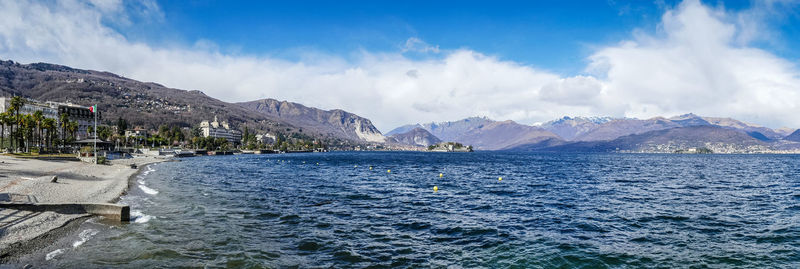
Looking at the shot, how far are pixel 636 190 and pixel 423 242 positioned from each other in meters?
33.2

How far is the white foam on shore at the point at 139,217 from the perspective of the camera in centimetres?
2215

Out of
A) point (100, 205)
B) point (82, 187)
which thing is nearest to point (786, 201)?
point (100, 205)

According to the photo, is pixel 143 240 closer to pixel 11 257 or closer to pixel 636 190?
pixel 11 257

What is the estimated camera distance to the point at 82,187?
1352 inches

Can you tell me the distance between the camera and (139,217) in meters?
23.1

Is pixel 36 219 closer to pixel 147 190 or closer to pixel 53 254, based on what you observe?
pixel 53 254

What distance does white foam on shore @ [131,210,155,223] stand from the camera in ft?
72.7

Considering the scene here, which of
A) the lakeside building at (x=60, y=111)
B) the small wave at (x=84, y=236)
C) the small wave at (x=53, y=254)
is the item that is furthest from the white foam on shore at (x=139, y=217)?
the lakeside building at (x=60, y=111)

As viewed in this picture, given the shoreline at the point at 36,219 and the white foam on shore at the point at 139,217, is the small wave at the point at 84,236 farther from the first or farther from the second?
the white foam on shore at the point at 139,217

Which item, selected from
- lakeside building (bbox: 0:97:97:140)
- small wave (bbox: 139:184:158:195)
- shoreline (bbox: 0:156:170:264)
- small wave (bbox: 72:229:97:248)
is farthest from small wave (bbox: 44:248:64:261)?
lakeside building (bbox: 0:97:97:140)

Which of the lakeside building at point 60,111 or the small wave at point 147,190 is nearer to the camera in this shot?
the small wave at point 147,190

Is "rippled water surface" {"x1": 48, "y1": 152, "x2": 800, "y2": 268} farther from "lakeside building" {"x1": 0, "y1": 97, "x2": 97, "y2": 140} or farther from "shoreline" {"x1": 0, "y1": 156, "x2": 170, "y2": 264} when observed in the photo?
"lakeside building" {"x1": 0, "y1": 97, "x2": 97, "y2": 140}

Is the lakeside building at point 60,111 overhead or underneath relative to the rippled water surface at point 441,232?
overhead

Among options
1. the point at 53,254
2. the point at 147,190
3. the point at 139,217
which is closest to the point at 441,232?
the point at 53,254
